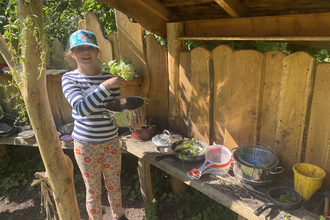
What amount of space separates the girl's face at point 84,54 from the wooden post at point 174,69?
114 centimetres

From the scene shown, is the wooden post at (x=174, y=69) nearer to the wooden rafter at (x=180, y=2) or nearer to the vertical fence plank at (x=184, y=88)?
the vertical fence plank at (x=184, y=88)

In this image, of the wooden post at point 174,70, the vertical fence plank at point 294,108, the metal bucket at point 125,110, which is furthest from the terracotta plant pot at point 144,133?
the vertical fence plank at point 294,108

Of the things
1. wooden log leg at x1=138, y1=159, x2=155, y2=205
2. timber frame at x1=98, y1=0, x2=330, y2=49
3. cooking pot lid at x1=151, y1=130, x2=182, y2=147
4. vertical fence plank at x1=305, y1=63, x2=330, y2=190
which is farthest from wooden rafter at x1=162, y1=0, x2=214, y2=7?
wooden log leg at x1=138, y1=159, x2=155, y2=205

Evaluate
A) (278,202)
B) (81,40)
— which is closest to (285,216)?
(278,202)

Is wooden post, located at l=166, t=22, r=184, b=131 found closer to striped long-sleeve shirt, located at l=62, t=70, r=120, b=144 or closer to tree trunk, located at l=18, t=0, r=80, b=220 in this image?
striped long-sleeve shirt, located at l=62, t=70, r=120, b=144

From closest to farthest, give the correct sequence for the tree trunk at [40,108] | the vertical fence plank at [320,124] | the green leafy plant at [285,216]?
1. the tree trunk at [40,108]
2. the green leafy plant at [285,216]
3. the vertical fence plank at [320,124]

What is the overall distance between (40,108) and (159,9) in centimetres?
184

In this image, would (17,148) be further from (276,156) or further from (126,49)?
(276,156)

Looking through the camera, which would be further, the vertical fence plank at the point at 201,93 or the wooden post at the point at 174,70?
the wooden post at the point at 174,70

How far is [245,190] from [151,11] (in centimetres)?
237

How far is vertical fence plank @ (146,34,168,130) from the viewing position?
131 inches

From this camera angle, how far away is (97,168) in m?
2.57

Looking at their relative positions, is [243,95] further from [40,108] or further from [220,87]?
[40,108]

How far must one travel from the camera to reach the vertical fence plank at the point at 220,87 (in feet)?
8.86
